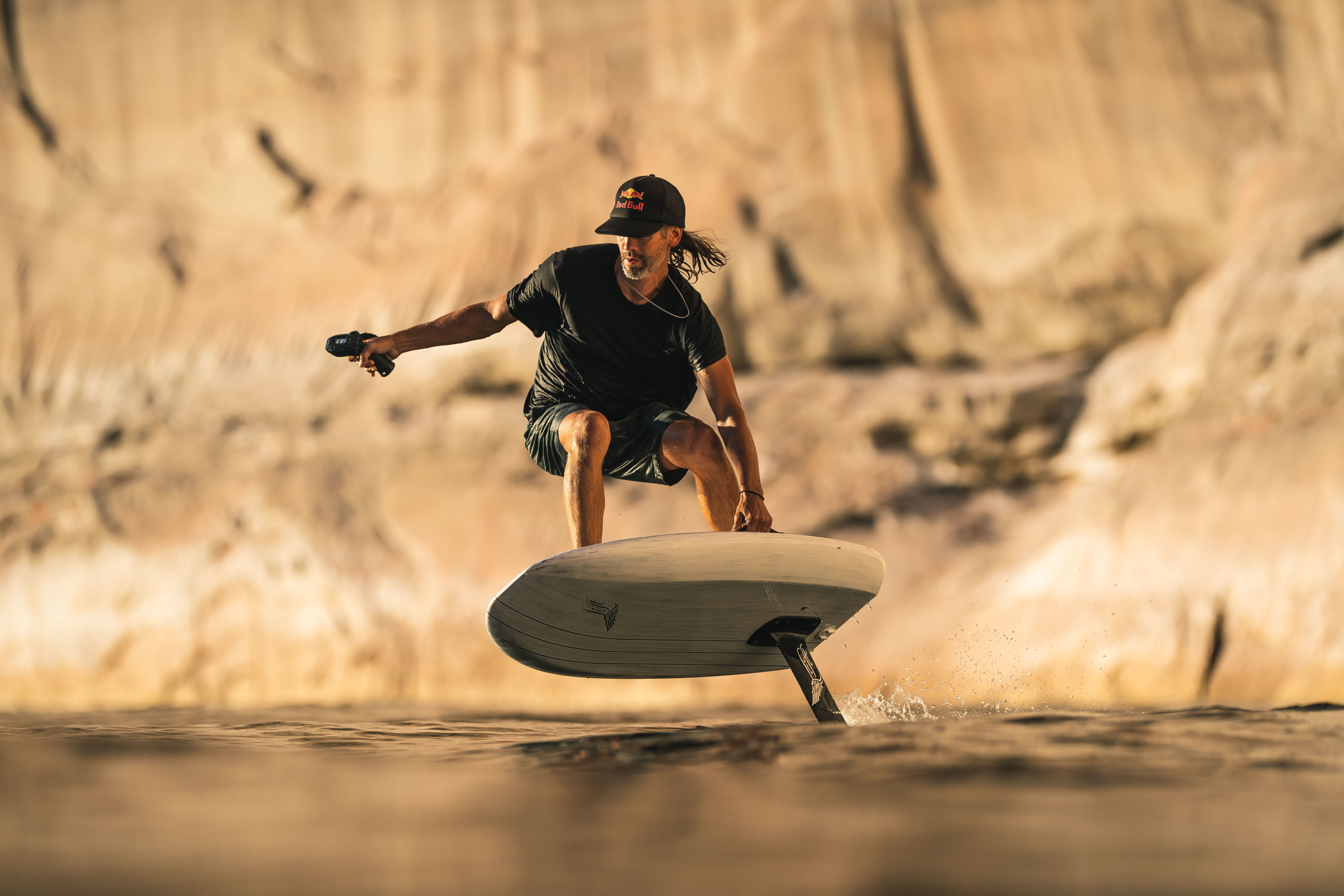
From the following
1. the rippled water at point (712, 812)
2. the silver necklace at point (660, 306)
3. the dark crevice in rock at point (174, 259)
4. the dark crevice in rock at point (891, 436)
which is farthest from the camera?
the dark crevice in rock at point (174, 259)

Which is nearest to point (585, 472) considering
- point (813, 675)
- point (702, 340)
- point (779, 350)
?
point (702, 340)

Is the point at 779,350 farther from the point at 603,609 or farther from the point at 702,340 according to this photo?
the point at 603,609

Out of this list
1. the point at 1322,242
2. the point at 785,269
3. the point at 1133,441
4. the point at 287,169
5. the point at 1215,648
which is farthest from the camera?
the point at 287,169

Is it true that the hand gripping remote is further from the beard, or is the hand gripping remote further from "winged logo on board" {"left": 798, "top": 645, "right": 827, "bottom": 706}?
"winged logo on board" {"left": 798, "top": 645, "right": 827, "bottom": 706}

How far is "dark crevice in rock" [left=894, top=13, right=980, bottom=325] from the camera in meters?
6.95

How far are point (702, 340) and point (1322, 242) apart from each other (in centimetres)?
417

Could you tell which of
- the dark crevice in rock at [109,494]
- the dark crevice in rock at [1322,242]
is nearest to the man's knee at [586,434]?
the dark crevice in rock at [1322,242]

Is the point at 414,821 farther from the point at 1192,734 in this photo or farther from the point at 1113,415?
Answer: the point at 1113,415

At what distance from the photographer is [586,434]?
9.52 feet

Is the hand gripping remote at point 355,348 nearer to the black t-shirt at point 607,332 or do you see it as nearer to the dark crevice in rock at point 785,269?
the black t-shirt at point 607,332

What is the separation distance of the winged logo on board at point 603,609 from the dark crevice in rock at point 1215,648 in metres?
3.16

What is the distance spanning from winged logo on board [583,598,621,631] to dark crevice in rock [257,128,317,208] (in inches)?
244

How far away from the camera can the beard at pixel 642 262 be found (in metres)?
2.92

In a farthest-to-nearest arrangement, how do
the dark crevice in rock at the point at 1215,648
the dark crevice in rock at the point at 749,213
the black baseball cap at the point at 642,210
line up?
the dark crevice in rock at the point at 749,213
the dark crevice in rock at the point at 1215,648
the black baseball cap at the point at 642,210
